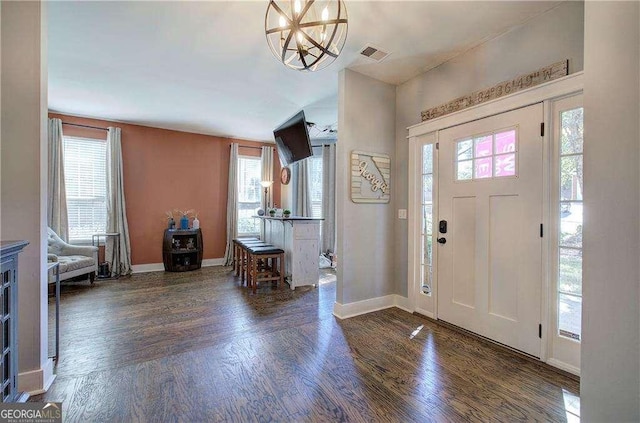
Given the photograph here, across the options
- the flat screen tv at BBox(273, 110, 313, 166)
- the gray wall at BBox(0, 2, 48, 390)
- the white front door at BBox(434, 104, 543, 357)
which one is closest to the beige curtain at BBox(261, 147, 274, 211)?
the flat screen tv at BBox(273, 110, 313, 166)

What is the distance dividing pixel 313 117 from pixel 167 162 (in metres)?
2.91

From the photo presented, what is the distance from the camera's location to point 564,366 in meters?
1.95

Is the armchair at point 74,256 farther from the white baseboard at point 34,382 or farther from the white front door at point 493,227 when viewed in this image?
the white front door at point 493,227

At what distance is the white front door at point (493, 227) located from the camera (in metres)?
2.13

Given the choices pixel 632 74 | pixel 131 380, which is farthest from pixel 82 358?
pixel 632 74

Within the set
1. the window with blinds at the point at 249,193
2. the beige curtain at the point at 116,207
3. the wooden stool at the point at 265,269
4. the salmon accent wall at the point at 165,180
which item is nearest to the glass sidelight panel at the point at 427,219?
the wooden stool at the point at 265,269

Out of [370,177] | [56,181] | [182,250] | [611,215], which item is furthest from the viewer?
[182,250]

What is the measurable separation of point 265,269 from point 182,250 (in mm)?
1740

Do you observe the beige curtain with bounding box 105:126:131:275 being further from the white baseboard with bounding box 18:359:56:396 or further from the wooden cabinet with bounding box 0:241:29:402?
the wooden cabinet with bounding box 0:241:29:402

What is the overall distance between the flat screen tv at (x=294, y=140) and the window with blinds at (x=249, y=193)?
1649mm

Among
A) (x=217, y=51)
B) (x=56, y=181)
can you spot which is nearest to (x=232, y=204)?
(x=56, y=181)

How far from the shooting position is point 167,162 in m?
5.16

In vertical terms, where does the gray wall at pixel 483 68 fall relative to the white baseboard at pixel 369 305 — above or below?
above

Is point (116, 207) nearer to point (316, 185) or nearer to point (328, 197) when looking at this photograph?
point (316, 185)
